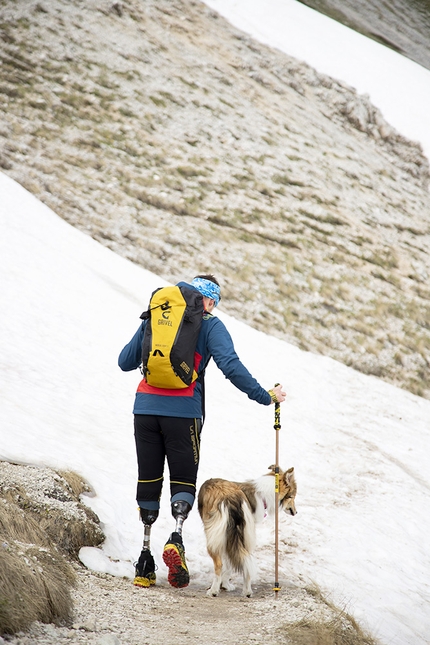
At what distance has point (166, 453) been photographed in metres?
5.58

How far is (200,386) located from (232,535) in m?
1.67

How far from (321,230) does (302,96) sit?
1183cm

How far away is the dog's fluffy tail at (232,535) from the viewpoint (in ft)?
19.6

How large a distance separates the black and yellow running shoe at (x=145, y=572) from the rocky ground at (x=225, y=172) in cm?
1139

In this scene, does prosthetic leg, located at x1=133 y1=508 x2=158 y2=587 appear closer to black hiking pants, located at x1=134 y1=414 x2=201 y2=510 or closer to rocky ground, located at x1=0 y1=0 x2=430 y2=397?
black hiking pants, located at x1=134 y1=414 x2=201 y2=510

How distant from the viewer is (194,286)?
5879mm

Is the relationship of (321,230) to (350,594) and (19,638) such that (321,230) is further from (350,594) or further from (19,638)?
(19,638)

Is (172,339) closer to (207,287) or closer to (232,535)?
(207,287)

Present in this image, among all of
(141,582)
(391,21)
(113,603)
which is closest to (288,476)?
(141,582)

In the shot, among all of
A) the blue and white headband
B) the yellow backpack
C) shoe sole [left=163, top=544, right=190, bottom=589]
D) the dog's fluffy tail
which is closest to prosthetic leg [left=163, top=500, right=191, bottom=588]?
shoe sole [left=163, top=544, right=190, bottom=589]

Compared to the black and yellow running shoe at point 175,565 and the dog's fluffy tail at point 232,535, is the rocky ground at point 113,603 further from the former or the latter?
the dog's fluffy tail at point 232,535

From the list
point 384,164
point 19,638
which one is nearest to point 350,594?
point 19,638

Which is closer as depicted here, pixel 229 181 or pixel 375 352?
pixel 375 352

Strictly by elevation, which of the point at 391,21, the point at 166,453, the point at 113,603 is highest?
the point at 391,21
